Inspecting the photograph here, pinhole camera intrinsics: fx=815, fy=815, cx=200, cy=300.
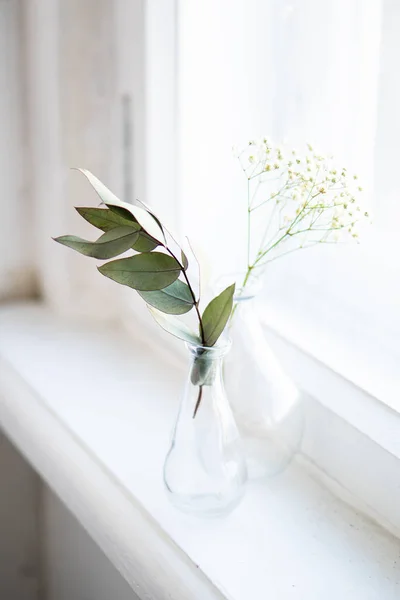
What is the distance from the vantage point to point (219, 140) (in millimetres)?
961

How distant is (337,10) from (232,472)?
0.45 meters

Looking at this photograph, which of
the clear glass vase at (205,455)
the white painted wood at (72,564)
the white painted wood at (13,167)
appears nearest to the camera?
the clear glass vase at (205,455)

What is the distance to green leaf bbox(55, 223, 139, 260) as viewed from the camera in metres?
0.61

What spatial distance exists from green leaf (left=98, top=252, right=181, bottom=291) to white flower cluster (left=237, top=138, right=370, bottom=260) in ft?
0.32

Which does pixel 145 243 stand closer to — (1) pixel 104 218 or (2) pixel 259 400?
(1) pixel 104 218

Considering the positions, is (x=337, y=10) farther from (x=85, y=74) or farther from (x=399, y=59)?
(x=85, y=74)

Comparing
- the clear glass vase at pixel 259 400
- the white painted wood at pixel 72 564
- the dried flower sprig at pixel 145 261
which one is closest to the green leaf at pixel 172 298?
the dried flower sprig at pixel 145 261

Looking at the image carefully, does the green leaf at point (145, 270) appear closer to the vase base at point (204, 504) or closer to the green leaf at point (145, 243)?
the green leaf at point (145, 243)

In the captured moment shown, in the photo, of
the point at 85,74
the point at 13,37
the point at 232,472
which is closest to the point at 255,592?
the point at 232,472

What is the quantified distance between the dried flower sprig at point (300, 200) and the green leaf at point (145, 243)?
0.10 m

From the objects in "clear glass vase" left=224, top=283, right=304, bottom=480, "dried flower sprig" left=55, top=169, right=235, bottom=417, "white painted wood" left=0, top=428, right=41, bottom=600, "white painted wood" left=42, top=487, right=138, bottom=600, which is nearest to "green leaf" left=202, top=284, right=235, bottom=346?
"dried flower sprig" left=55, top=169, right=235, bottom=417

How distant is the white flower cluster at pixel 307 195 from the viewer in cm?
66

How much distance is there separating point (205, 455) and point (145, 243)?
0.20m

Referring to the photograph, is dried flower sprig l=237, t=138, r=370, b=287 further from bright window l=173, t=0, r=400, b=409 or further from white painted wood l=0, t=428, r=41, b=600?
white painted wood l=0, t=428, r=41, b=600
